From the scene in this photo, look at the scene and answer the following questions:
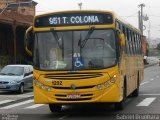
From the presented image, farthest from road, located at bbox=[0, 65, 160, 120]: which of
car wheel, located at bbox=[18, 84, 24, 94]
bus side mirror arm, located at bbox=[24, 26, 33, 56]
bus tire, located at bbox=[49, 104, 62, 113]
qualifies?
car wheel, located at bbox=[18, 84, 24, 94]

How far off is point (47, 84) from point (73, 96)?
31.8 inches

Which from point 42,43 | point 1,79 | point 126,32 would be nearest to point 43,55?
point 42,43

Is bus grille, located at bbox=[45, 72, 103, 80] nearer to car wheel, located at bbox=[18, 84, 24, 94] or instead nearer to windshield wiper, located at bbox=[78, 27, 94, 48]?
windshield wiper, located at bbox=[78, 27, 94, 48]

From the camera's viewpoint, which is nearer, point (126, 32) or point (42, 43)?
point (42, 43)

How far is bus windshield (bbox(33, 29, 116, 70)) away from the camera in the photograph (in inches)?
578

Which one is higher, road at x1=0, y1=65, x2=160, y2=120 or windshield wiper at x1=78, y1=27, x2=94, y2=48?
windshield wiper at x1=78, y1=27, x2=94, y2=48

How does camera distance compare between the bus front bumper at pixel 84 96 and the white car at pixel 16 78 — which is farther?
the white car at pixel 16 78

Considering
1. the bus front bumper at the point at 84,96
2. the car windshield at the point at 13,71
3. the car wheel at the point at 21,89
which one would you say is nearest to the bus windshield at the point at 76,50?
the bus front bumper at the point at 84,96

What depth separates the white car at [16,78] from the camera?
26.2 metres

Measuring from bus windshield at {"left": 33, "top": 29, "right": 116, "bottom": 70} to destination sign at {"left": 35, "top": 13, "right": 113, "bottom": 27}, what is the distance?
0.24 meters

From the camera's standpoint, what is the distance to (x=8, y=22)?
4347cm

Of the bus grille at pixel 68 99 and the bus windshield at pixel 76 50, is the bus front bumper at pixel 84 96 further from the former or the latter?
the bus windshield at pixel 76 50

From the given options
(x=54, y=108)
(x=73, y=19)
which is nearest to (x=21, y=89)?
(x=54, y=108)

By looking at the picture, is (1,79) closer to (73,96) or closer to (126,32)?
(126,32)
